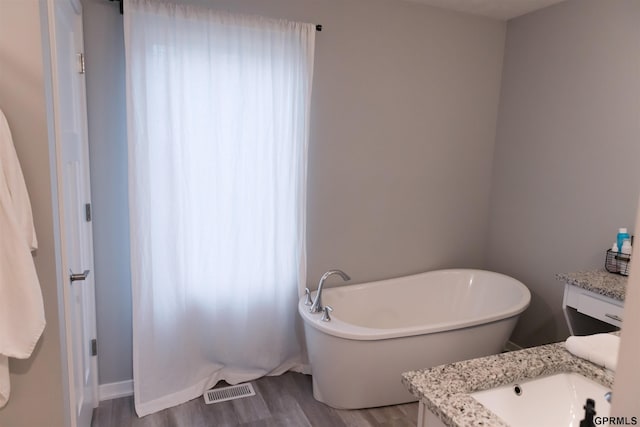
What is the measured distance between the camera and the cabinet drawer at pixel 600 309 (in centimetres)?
227

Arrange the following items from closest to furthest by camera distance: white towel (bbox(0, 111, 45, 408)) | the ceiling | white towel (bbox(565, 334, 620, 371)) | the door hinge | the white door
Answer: white towel (bbox(565, 334, 620, 371))
white towel (bbox(0, 111, 45, 408))
the white door
the door hinge
the ceiling

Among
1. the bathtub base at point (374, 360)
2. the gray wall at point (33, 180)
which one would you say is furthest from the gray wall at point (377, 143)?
the gray wall at point (33, 180)

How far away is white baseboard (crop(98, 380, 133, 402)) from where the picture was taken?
102 inches

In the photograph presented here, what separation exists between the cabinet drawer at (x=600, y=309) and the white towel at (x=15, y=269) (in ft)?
8.66

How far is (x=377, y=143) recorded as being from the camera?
123 inches

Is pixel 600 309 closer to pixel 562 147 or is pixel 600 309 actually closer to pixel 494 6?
pixel 562 147

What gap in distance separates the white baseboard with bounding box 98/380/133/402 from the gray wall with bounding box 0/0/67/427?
107 centimetres

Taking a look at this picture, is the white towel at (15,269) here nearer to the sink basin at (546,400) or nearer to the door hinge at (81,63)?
the door hinge at (81,63)

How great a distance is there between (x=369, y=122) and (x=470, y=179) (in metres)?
1.06

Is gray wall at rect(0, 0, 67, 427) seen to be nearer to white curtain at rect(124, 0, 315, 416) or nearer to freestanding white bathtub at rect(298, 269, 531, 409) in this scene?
white curtain at rect(124, 0, 315, 416)

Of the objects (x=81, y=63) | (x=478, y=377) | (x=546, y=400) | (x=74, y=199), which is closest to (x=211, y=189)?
(x=74, y=199)

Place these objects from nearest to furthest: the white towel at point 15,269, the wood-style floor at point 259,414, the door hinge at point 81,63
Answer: the white towel at point 15,269, the door hinge at point 81,63, the wood-style floor at point 259,414

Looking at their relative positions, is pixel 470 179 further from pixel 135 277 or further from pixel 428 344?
pixel 135 277

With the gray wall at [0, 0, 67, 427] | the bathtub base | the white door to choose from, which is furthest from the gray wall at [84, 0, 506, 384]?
the gray wall at [0, 0, 67, 427]
